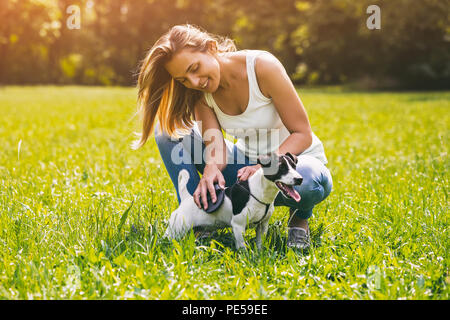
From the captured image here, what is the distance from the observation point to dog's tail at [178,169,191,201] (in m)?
3.03

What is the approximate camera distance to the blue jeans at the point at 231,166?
2.83 metres

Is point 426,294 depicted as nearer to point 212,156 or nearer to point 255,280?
point 255,280

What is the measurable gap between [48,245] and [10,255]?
0.22 metres

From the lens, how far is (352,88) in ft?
Result: 81.6

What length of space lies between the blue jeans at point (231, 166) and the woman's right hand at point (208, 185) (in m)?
0.30

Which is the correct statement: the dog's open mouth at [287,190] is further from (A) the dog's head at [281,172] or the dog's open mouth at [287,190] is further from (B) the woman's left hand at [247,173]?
(B) the woman's left hand at [247,173]

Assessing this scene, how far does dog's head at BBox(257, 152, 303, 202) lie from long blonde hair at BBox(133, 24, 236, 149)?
82 centimetres

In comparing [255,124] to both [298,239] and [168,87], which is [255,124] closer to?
[168,87]

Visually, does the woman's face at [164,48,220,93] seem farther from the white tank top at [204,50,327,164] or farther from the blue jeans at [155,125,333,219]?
the blue jeans at [155,125,333,219]

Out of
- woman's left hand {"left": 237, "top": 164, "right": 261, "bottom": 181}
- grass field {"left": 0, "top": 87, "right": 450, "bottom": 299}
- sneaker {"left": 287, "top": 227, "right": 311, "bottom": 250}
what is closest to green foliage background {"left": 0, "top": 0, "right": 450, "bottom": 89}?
grass field {"left": 0, "top": 87, "right": 450, "bottom": 299}

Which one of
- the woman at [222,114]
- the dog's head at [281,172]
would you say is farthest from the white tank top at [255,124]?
the dog's head at [281,172]

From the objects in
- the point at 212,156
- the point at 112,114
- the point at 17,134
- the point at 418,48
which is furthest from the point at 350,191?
the point at 418,48

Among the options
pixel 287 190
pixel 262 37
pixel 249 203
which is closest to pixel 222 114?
pixel 249 203
